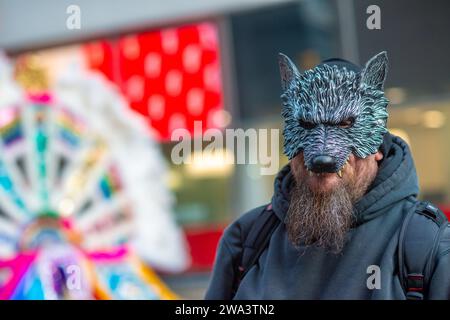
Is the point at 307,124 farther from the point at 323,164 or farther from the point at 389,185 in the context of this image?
the point at 389,185

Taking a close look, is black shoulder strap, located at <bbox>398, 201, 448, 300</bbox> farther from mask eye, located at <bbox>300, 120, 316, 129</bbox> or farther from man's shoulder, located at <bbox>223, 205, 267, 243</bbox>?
man's shoulder, located at <bbox>223, 205, 267, 243</bbox>

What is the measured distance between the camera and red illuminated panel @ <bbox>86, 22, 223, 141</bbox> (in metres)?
7.50

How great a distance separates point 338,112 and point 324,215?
248mm

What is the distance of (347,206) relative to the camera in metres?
1.77

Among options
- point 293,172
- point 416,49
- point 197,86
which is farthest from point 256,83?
point 293,172

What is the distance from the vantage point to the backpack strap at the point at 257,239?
1.97 meters

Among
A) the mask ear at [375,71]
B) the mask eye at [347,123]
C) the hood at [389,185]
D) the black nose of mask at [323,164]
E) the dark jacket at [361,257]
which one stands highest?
the mask ear at [375,71]

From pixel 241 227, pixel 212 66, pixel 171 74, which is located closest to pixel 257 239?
pixel 241 227

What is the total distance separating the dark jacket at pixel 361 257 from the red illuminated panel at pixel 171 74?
549 cm

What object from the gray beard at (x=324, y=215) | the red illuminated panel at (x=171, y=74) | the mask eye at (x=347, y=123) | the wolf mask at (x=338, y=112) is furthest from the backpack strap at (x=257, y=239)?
the red illuminated panel at (x=171, y=74)

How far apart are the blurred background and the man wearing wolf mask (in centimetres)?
442

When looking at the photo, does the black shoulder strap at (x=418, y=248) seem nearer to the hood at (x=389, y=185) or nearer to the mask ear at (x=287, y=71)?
the hood at (x=389, y=185)

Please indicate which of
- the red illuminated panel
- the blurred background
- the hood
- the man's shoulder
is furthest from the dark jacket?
the red illuminated panel

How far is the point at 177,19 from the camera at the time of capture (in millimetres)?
7500
